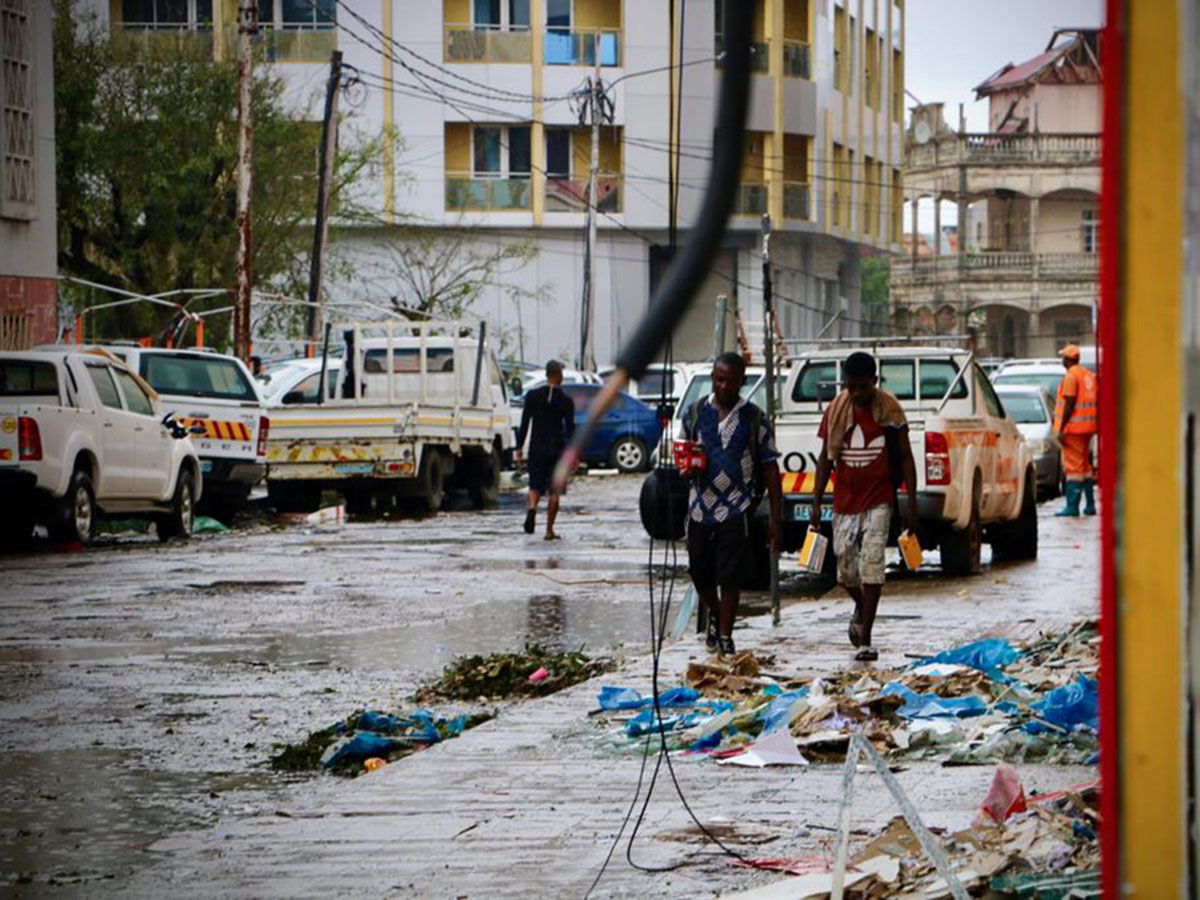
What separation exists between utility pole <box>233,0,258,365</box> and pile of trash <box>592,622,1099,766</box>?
2234cm

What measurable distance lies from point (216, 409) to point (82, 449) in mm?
4671

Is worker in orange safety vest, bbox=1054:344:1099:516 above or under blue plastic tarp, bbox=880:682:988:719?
above

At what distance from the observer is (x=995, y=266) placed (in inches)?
2405

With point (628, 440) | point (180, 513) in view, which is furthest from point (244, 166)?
point (180, 513)

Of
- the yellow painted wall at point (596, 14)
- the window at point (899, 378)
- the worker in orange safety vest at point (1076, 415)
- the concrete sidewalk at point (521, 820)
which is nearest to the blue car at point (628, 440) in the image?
the worker in orange safety vest at point (1076, 415)

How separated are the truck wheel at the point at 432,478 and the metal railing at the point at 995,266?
107 feet

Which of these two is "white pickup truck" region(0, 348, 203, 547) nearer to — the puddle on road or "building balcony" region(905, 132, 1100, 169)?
"building balcony" region(905, 132, 1100, 169)

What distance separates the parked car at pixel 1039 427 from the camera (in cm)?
3088

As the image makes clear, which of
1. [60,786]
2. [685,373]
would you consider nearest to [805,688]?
[60,786]

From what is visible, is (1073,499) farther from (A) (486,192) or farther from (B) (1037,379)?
(A) (486,192)

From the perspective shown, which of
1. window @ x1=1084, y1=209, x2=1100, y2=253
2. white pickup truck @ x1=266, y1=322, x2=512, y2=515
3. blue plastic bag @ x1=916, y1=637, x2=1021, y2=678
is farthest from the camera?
window @ x1=1084, y1=209, x2=1100, y2=253

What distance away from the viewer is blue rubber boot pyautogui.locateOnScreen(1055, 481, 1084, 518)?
25328 mm

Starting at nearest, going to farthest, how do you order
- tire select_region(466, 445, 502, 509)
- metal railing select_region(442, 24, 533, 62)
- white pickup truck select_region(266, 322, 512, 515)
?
1. white pickup truck select_region(266, 322, 512, 515)
2. tire select_region(466, 445, 502, 509)
3. metal railing select_region(442, 24, 533, 62)

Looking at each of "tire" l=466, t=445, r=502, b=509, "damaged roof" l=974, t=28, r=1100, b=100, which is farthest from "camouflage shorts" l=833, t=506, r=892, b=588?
"tire" l=466, t=445, r=502, b=509
